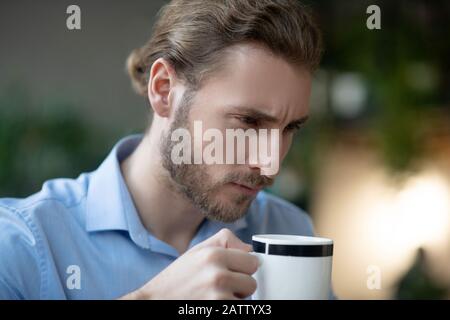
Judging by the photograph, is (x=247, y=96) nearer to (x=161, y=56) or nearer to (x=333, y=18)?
(x=161, y=56)

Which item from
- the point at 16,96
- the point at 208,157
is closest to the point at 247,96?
the point at 208,157

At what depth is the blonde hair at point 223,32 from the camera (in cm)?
84

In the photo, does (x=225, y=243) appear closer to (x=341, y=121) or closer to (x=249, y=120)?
(x=249, y=120)

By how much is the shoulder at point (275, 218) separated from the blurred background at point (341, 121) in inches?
6.3

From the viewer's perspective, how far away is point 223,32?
2.88 ft

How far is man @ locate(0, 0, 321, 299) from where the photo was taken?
81 cm

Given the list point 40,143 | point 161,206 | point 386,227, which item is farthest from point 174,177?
point 386,227

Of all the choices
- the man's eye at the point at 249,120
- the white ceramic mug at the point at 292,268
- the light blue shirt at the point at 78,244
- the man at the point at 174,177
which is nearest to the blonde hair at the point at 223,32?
the man at the point at 174,177

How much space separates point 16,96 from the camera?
1048 mm

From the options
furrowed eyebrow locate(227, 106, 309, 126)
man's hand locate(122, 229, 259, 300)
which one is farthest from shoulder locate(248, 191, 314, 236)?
man's hand locate(122, 229, 259, 300)

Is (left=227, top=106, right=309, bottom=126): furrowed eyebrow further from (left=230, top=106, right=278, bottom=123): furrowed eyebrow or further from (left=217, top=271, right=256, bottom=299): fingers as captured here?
(left=217, top=271, right=256, bottom=299): fingers

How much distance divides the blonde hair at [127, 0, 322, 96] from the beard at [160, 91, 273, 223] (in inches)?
2.5

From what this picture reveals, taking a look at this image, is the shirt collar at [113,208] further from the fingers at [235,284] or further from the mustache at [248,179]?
the fingers at [235,284]

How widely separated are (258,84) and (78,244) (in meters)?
0.36
